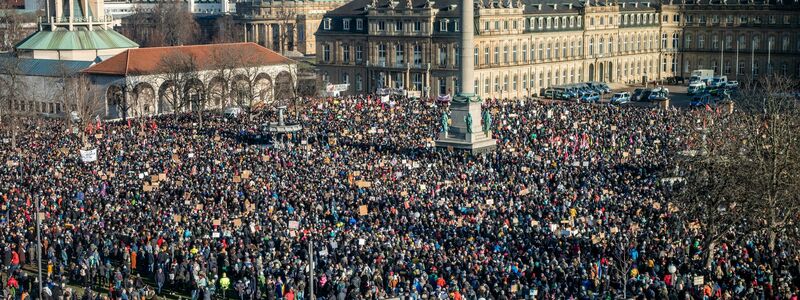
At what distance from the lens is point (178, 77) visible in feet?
297

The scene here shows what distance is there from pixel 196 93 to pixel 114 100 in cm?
906

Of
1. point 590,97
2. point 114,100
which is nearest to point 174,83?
point 114,100

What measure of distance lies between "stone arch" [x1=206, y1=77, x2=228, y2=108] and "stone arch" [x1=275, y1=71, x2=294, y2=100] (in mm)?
4258

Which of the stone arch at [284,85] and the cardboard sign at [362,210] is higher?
the stone arch at [284,85]

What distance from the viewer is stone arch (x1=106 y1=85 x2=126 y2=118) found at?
91.2m

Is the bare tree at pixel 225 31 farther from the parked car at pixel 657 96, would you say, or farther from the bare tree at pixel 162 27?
the parked car at pixel 657 96

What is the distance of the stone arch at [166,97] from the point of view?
87806 millimetres

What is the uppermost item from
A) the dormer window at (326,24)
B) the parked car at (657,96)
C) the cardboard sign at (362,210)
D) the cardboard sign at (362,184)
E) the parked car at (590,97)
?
the dormer window at (326,24)

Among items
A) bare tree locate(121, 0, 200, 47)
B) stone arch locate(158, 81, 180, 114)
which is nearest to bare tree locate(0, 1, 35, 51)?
bare tree locate(121, 0, 200, 47)

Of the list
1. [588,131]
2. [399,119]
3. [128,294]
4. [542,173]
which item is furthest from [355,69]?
[128,294]

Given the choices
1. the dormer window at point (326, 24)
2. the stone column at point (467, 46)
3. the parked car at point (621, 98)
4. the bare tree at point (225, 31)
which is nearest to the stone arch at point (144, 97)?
the dormer window at point (326, 24)

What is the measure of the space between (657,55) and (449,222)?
267 ft

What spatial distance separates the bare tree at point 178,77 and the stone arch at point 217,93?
1184 mm

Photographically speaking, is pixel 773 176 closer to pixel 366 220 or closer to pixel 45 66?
pixel 366 220
